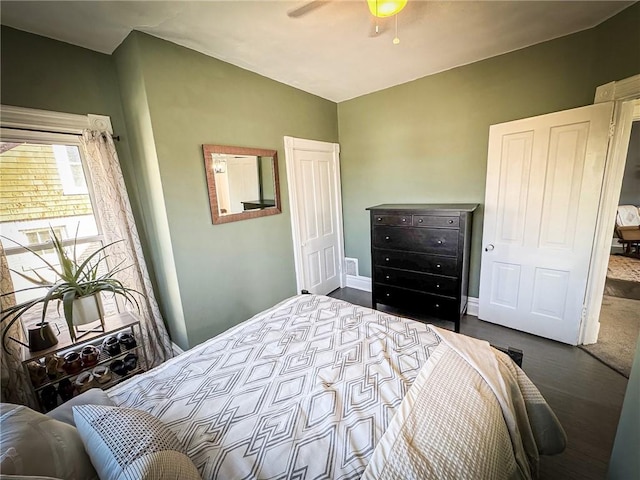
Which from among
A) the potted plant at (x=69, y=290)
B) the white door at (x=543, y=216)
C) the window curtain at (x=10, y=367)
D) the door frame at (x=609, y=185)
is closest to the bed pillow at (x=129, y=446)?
the potted plant at (x=69, y=290)

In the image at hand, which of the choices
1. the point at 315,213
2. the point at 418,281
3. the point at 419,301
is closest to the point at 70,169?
the point at 315,213

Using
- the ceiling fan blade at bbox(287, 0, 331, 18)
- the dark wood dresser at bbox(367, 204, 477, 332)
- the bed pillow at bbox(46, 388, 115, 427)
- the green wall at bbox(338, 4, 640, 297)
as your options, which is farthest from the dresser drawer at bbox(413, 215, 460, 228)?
the bed pillow at bbox(46, 388, 115, 427)

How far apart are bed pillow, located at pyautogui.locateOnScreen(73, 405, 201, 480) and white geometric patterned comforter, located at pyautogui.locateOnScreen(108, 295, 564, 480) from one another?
155mm

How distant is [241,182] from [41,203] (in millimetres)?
1429

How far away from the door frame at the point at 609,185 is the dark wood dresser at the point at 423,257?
0.90m

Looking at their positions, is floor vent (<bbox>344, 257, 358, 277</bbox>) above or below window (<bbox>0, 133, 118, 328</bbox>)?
below

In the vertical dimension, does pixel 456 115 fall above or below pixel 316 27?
below

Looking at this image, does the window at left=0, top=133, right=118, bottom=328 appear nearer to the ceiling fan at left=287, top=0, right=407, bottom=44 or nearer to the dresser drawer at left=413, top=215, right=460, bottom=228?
the ceiling fan at left=287, top=0, right=407, bottom=44

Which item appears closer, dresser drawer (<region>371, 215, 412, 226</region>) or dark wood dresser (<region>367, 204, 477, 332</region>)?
dark wood dresser (<region>367, 204, 477, 332</region>)

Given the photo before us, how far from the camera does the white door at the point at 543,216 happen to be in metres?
2.07

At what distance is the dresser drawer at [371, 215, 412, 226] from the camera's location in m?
2.61

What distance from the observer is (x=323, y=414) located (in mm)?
1034

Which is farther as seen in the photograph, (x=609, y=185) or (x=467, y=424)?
(x=609, y=185)

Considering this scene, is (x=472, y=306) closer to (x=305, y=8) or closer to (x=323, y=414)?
(x=323, y=414)
